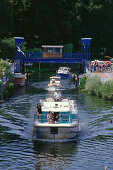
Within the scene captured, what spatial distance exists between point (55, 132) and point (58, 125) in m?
0.65

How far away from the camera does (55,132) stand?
117 ft

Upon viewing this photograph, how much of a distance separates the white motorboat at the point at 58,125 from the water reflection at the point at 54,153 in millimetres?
773

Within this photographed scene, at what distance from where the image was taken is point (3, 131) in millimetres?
39531

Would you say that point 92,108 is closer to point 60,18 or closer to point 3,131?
point 3,131

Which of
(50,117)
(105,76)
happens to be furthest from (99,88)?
(50,117)

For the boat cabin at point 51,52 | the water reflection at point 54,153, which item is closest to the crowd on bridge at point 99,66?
the boat cabin at point 51,52

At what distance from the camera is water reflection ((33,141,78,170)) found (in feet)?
100

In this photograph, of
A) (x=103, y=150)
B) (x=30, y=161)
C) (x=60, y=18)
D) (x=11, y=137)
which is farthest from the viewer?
(x=60, y=18)

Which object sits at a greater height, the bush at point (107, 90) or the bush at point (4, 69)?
the bush at point (4, 69)

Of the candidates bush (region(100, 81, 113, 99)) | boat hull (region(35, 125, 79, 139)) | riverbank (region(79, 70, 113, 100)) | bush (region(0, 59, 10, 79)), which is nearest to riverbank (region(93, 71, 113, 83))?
riverbank (region(79, 70, 113, 100))

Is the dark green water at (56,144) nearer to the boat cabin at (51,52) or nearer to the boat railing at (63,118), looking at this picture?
the boat railing at (63,118)

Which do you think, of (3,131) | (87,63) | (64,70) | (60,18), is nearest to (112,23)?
(60,18)

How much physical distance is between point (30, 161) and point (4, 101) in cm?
2513

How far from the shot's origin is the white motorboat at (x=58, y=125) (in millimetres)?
35500
